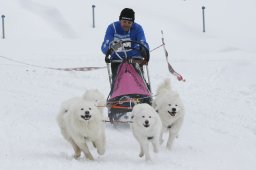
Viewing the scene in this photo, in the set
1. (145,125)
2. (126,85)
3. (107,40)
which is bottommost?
(145,125)

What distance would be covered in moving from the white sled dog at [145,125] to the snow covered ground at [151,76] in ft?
0.74

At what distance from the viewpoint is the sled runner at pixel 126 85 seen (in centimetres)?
701

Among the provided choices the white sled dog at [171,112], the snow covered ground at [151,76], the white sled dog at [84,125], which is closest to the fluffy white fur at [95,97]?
the snow covered ground at [151,76]

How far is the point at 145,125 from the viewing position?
227 inches

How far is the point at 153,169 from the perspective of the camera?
5.36 meters

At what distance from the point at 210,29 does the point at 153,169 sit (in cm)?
1413

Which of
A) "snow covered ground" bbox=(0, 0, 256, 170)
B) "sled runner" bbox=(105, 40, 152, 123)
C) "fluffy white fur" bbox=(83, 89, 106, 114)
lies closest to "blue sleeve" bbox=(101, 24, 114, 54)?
"sled runner" bbox=(105, 40, 152, 123)

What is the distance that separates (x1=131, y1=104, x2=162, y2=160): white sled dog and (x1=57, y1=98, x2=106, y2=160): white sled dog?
39 cm

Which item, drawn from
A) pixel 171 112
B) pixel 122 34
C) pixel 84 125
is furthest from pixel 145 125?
pixel 122 34

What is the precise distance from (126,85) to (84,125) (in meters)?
1.53

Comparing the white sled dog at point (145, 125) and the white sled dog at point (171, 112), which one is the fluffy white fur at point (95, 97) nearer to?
the white sled dog at point (171, 112)

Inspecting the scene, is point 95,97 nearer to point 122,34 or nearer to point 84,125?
point 84,125

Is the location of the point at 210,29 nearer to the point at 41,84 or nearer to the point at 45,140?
the point at 41,84

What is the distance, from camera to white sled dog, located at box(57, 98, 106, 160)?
221 inches
